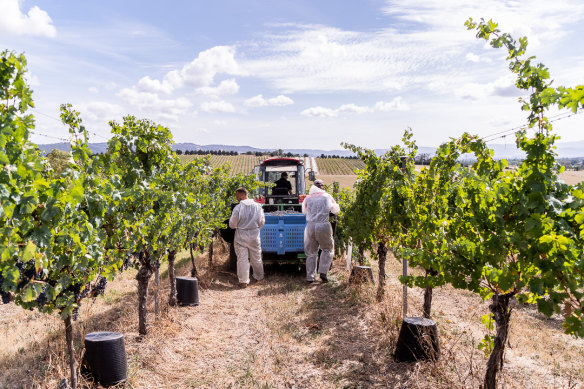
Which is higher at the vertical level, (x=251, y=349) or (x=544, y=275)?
(x=544, y=275)

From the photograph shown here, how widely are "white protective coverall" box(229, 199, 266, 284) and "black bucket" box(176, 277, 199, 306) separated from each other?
1658mm

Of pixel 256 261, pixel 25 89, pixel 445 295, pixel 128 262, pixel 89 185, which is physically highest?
pixel 25 89

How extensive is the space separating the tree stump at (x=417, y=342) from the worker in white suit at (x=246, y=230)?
14.0 feet

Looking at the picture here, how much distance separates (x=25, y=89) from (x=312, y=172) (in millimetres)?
8247

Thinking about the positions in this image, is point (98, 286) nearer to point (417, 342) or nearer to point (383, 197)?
point (417, 342)

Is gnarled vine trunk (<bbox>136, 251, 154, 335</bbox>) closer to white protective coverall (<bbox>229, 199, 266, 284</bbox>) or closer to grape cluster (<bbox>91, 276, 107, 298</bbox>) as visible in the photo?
grape cluster (<bbox>91, 276, 107, 298</bbox>)

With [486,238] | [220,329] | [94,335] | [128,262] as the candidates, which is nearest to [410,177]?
[486,238]

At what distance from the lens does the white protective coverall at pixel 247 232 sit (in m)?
8.24

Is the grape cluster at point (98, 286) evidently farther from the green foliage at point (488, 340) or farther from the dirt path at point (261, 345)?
the green foliage at point (488, 340)

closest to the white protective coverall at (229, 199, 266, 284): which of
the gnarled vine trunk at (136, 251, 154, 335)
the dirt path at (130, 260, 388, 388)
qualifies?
the dirt path at (130, 260, 388, 388)

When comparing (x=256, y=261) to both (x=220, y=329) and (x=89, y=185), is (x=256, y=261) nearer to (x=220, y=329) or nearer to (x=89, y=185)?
(x=220, y=329)

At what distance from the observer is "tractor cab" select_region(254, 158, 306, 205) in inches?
434

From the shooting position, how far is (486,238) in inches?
123

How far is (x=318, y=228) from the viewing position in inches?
326
